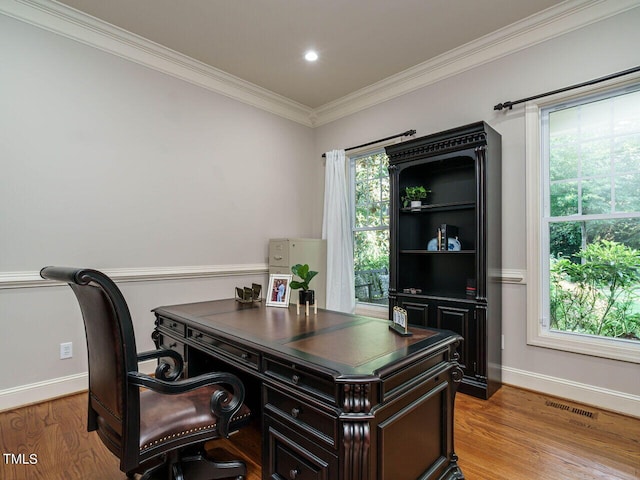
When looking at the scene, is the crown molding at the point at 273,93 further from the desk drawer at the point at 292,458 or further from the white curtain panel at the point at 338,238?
the desk drawer at the point at 292,458

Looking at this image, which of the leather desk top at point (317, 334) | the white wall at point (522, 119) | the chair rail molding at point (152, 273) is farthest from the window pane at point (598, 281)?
the chair rail molding at point (152, 273)

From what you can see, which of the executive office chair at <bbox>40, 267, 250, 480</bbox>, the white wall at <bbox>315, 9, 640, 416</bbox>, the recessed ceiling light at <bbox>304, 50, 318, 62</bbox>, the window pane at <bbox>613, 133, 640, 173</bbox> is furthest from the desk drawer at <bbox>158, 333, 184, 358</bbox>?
the window pane at <bbox>613, 133, 640, 173</bbox>

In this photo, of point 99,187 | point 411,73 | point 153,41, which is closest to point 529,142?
point 411,73

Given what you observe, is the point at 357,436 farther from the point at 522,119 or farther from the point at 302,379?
the point at 522,119

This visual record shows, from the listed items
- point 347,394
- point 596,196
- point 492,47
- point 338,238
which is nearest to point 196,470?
point 347,394

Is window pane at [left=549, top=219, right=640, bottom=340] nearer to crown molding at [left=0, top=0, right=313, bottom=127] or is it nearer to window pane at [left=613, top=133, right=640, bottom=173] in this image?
window pane at [left=613, top=133, right=640, bottom=173]

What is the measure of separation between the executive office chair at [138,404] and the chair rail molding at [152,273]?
1615 mm

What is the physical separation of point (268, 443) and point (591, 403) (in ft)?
8.17

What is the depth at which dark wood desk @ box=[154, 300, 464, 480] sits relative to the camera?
1166 millimetres

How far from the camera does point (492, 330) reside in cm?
280

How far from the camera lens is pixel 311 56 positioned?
3373mm

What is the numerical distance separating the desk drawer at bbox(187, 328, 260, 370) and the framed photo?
24.0 inches

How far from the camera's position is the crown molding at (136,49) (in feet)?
8.64

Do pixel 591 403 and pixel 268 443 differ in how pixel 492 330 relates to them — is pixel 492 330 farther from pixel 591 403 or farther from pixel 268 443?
pixel 268 443
